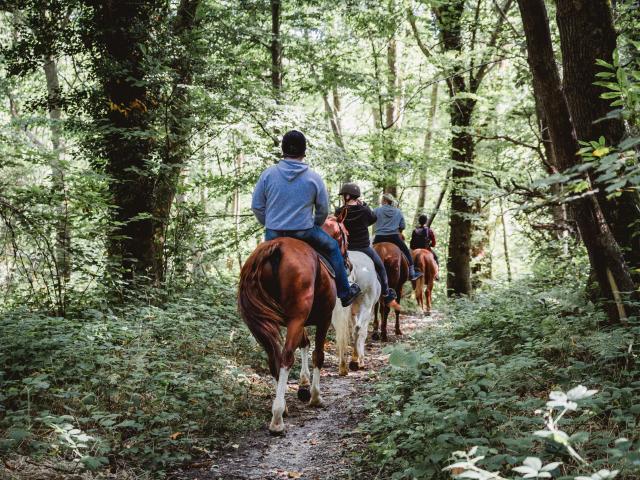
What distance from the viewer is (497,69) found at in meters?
20.9

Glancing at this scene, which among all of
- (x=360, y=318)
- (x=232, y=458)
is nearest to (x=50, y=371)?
(x=232, y=458)

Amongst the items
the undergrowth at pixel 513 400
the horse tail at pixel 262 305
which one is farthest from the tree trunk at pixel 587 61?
the horse tail at pixel 262 305

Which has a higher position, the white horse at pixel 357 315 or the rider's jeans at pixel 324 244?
the rider's jeans at pixel 324 244

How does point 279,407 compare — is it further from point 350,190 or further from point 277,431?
point 350,190

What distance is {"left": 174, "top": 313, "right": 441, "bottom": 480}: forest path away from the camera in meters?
4.53

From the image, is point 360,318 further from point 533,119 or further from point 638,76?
point 533,119

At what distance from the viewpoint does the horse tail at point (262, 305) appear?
548 centimetres

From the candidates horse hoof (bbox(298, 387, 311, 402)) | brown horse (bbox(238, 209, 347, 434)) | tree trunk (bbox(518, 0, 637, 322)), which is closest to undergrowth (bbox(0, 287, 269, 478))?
horse hoof (bbox(298, 387, 311, 402))

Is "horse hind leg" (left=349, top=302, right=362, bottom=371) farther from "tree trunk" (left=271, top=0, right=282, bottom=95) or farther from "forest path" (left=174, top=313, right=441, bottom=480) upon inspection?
"tree trunk" (left=271, top=0, right=282, bottom=95)

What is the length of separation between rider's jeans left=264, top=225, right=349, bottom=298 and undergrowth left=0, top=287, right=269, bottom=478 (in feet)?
5.79

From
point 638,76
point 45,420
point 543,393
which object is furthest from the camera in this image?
point 543,393

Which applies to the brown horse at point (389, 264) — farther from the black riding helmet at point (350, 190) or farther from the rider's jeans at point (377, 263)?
the black riding helmet at point (350, 190)

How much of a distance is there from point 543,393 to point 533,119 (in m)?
15.4

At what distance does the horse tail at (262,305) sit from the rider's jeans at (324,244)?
444 mm
